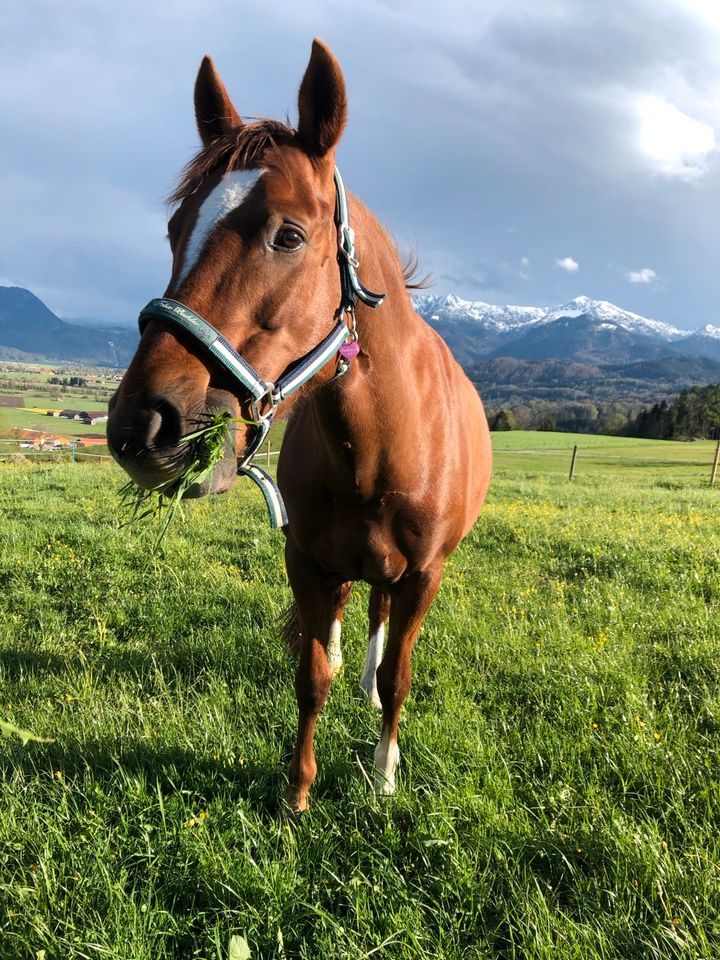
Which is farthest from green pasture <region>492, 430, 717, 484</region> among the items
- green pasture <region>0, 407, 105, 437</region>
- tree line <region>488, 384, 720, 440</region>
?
green pasture <region>0, 407, 105, 437</region>

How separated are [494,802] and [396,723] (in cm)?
66

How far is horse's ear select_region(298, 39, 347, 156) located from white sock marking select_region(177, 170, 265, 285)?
1.02 feet

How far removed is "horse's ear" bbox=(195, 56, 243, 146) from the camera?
223cm

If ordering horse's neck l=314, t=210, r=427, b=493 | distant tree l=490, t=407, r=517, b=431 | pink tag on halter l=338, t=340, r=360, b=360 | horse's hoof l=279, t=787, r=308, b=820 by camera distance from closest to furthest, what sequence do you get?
pink tag on halter l=338, t=340, r=360, b=360 < horse's neck l=314, t=210, r=427, b=493 < horse's hoof l=279, t=787, r=308, b=820 < distant tree l=490, t=407, r=517, b=431

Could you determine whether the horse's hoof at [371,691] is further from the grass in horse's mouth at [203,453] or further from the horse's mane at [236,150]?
the horse's mane at [236,150]

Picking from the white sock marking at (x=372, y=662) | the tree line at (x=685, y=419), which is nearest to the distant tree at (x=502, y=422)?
the tree line at (x=685, y=419)

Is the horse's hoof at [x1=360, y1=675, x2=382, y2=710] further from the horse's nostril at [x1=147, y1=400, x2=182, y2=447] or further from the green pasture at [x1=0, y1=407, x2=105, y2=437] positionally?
the green pasture at [x1=0, y1=407, x2=105, y2=437]

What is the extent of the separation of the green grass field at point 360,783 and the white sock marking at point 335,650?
0.13 metres

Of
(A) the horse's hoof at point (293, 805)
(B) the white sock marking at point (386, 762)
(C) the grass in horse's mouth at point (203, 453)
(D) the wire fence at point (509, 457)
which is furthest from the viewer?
(D) the wire fence at point (509, 457)

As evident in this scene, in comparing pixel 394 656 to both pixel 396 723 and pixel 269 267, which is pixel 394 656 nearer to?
pixel 396 723

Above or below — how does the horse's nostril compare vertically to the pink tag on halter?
below

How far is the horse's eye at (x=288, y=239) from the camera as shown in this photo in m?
1.85

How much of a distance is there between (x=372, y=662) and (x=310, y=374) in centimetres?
269

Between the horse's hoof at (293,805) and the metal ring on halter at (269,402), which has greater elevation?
the metal ring on halter at (269,402)
